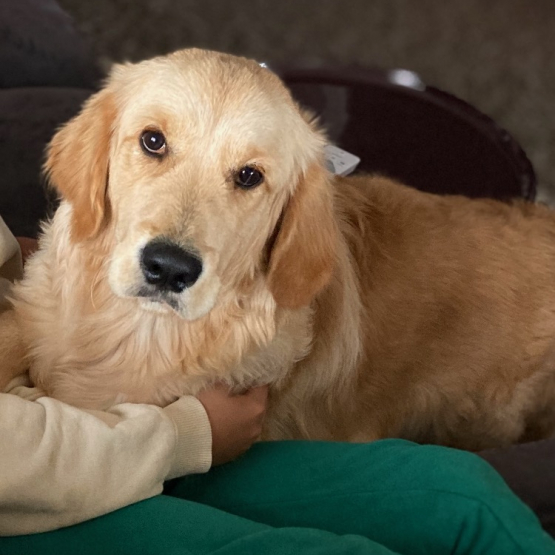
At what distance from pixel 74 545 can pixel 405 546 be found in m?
0.43

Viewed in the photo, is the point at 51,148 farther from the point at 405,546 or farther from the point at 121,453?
the point at 405,546

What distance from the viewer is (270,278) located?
1.09m

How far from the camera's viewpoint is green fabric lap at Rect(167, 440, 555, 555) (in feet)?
2.65

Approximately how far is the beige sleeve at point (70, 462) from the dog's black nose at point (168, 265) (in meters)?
0.19

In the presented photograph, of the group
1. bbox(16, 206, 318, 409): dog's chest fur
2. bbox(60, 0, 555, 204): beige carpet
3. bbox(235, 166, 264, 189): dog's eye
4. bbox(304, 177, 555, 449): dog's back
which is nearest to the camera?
bbox(235, 166, 264, 189): dog's eye

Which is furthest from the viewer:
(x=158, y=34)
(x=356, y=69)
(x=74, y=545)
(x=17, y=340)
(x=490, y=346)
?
(x=158, y=34)

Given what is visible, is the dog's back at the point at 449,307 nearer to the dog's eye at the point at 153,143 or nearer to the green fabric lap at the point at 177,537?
the dog's eye at the point at 153,143

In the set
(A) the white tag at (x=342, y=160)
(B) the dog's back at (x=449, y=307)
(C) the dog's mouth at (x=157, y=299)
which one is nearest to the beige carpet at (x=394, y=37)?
(A) the white tag at (x=342, y=160)

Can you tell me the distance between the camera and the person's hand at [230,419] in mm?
1037

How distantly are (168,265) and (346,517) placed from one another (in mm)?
425

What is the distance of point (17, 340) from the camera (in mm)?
1096

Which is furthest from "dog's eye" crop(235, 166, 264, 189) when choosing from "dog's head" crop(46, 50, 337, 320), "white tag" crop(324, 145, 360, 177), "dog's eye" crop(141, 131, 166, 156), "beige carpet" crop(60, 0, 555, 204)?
"beige carpet" crop(60, 0, 555, 204)

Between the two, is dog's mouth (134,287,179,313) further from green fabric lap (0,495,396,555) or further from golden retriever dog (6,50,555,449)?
green fabric lap (0,495,396,555)

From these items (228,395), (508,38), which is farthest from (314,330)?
(508,38)
